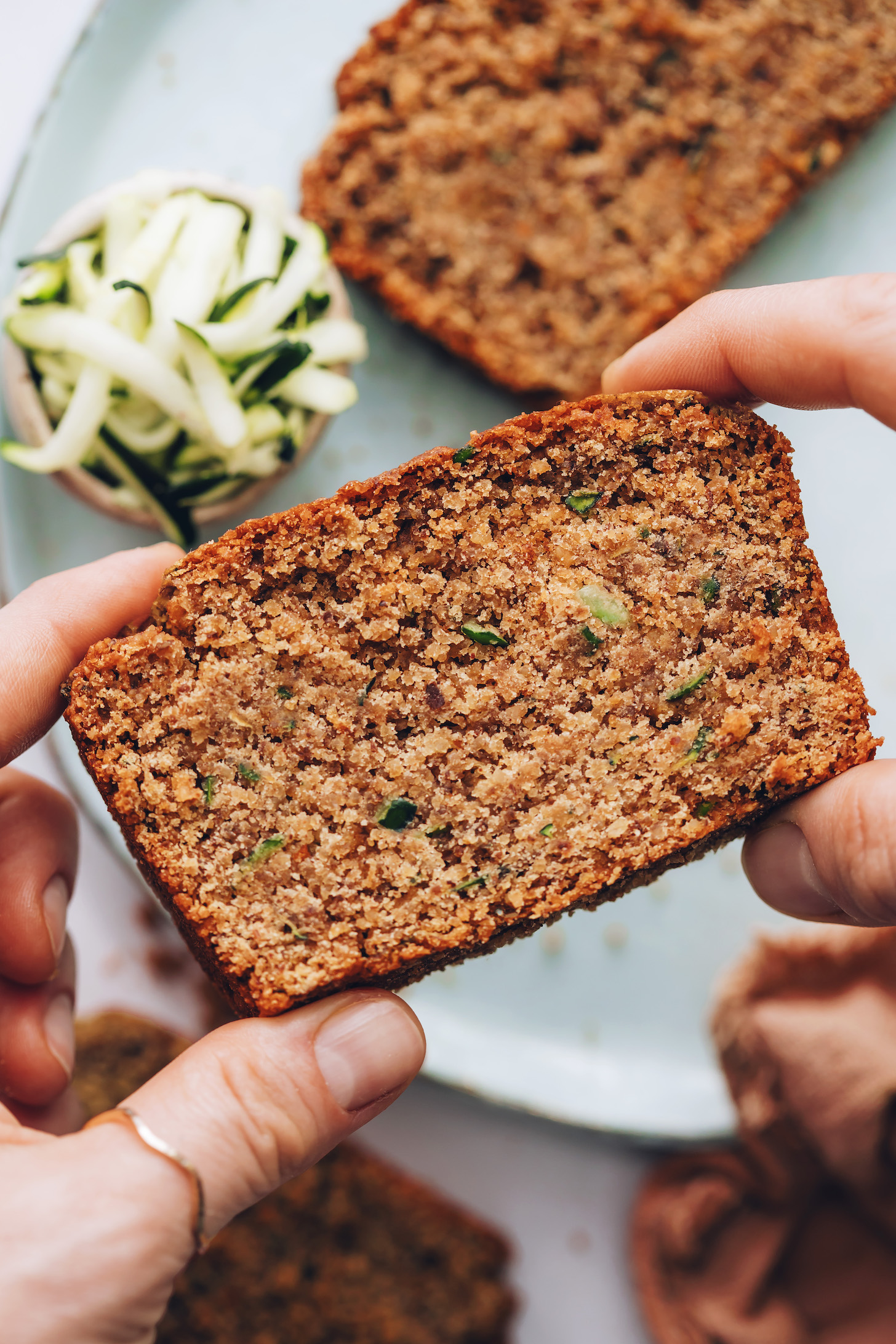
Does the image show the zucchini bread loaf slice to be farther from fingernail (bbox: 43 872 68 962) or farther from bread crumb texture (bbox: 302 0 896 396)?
bread crumb texture (bbox: 302 0 896 396)

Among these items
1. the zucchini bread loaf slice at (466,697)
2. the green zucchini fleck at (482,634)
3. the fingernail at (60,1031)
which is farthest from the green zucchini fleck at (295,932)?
the fingernail at (60,1031)

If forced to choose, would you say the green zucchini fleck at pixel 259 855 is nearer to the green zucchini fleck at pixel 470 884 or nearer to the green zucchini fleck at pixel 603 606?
the green zucchini fleck at pixel 470 884

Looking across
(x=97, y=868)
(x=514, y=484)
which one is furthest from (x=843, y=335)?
(x=97, y=868)

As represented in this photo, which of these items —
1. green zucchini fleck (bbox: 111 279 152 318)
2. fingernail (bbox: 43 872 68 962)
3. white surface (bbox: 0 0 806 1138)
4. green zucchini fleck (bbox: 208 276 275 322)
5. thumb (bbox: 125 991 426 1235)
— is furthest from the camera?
white surface (bbox: 0 0 806 1138)

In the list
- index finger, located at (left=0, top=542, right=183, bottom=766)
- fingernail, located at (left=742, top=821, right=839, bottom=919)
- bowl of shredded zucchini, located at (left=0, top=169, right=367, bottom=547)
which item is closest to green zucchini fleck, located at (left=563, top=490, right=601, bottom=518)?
fingernail, located at (left=742, top=821, right=839, bottom=919)

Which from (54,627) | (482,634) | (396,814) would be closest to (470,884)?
A: (396,814)

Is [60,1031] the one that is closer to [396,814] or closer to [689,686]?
[396,814]

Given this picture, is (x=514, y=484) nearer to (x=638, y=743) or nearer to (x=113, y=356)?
(x=638, y=743)
